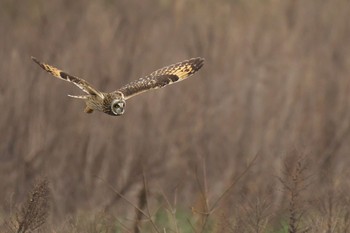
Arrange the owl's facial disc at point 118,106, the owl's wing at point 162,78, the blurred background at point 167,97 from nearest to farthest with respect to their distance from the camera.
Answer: the owl's facial disc at point 118,106 < the owl's wing at point 162,78 < the blurred background at point 167,97

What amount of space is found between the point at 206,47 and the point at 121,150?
2.07 metres

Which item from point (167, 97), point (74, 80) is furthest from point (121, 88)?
point (167, 97)

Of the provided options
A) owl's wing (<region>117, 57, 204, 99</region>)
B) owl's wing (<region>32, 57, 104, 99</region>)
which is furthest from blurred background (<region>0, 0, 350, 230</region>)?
owl's wing (<region>32, 57, 104, 99</region>)

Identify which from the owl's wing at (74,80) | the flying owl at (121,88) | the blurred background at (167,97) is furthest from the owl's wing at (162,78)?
the blurred background at (167,97)

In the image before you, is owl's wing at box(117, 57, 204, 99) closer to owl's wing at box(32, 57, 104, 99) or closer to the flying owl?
the flying owl

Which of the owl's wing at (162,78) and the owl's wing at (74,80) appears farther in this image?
the owl's wing at (162,78)

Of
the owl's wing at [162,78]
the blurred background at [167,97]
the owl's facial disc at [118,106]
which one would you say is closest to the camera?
the owl's facial disc at [118,106]

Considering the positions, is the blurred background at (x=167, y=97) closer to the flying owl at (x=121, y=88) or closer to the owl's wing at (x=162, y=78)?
the owl's wing at (x=162, y=78)

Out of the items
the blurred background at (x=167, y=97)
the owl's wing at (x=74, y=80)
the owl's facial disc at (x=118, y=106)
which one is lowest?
the owl's facial disc at (x=118, y=106)

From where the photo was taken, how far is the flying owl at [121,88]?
11062 mm

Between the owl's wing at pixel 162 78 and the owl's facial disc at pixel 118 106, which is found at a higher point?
the owl's wing at pixel 162 78

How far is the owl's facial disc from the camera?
431 inches

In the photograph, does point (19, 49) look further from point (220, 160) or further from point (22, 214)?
point (22, 214)

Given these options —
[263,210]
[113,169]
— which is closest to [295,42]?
[113,169]
